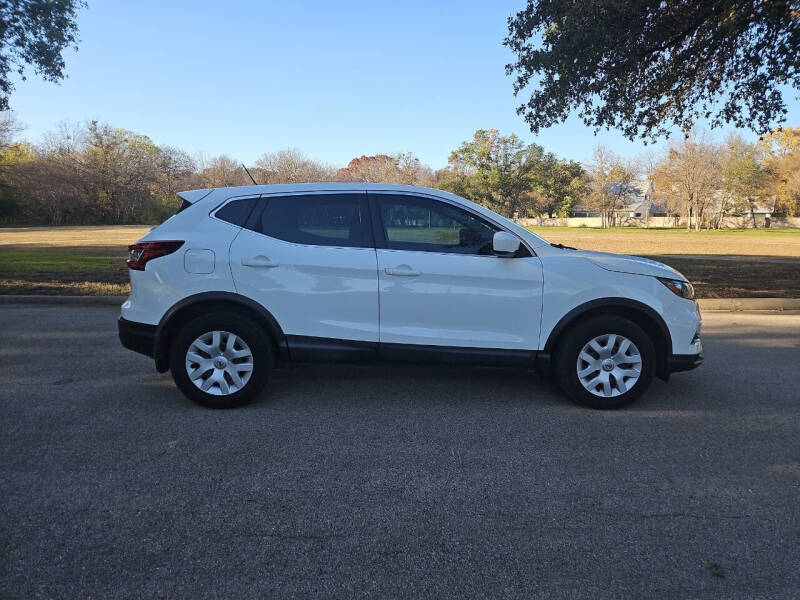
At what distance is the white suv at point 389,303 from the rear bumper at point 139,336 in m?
0.01

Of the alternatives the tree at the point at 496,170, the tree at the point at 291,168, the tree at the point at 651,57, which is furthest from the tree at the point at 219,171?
the tree at the point at 651,57

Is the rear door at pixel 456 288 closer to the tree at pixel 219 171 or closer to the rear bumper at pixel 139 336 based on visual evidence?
the rear bumper at pixel 139 336

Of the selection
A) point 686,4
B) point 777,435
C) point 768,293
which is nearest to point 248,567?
point 777,435

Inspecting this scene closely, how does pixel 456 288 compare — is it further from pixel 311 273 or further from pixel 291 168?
pixel 291 168

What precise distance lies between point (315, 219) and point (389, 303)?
0.95 meters

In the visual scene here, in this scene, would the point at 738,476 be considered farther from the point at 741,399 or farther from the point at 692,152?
the point at 692,152

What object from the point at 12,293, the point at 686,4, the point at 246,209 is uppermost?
the point at 686,4

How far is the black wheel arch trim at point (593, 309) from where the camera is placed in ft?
14.4

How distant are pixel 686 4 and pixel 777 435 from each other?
1009 centimetres

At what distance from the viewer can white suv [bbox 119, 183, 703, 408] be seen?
439 cm

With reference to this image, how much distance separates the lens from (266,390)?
5.02 meters

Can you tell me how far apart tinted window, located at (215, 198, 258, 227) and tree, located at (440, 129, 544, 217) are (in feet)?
235

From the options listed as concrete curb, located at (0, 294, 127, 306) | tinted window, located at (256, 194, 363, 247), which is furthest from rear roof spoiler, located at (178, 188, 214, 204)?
concrete curb, located at (0, 294, 127, 306)

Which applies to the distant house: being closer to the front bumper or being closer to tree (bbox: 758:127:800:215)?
tree (bbox: 758:127:800:215)
